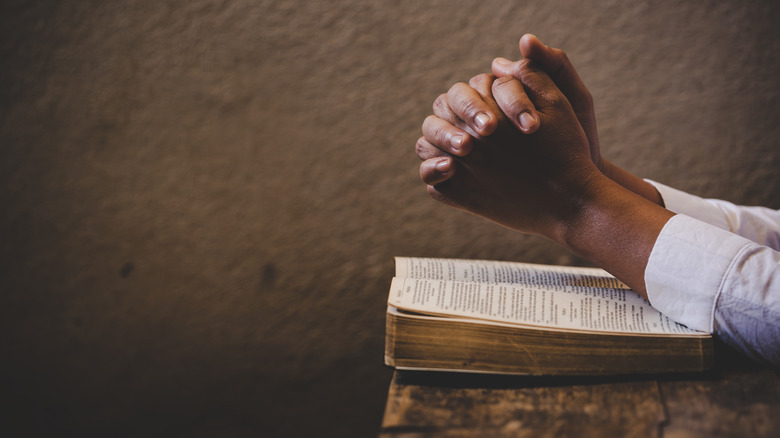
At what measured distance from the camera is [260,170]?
799 millimetres

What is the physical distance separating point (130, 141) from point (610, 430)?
81 cm

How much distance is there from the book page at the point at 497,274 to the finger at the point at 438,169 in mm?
98

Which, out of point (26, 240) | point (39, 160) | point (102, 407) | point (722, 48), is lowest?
point (102, 407)

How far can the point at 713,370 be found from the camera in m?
0.40

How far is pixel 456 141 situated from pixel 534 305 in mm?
192

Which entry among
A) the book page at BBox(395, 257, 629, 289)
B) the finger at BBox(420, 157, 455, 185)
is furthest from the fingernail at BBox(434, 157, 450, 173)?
the book page at BBox(395, 257, 629, 289)

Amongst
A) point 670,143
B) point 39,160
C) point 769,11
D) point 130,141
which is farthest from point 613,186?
point 39,160

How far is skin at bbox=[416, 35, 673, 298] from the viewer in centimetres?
46

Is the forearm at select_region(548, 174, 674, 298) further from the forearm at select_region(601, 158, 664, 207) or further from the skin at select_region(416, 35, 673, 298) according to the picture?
the forearm at select_region(601, 158, 664, 207)

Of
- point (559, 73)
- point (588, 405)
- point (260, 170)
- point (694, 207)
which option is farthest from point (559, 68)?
point (260, 170)

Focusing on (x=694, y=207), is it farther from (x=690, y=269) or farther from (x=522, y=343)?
(x=522, y=343)

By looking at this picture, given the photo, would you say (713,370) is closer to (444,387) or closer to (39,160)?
(444,387)

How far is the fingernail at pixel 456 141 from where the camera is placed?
498mm

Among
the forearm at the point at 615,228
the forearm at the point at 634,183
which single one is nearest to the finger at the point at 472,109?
the forearm at the point at 615,228
